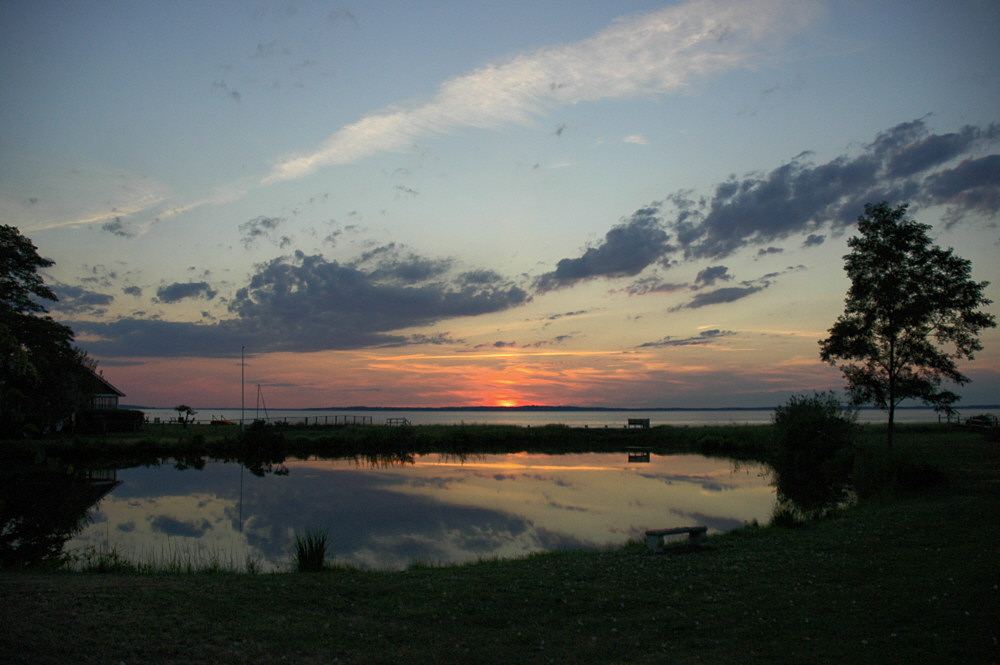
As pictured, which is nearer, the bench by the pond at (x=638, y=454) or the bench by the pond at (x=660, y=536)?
the bench by the pond at (x=660, y=536)

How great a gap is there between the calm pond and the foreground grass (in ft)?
18.3

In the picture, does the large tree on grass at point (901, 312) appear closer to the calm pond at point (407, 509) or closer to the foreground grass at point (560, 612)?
the calm pond at point (407, 509)

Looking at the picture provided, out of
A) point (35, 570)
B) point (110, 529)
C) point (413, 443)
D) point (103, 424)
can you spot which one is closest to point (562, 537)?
point (35, 570)

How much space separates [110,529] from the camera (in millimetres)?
22562

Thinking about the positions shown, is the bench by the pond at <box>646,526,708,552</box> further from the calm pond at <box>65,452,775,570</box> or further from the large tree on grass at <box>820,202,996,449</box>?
the large tree on grass at <box>820,202,996,449</box>

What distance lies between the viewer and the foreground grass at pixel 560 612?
23.8ft

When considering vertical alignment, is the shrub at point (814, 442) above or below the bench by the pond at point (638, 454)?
above

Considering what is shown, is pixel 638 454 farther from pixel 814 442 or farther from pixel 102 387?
pixel 102 387

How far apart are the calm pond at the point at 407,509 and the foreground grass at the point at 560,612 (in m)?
5.58

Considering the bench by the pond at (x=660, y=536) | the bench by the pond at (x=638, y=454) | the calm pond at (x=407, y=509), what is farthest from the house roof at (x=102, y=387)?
the bench by the pond at (x=660, y=536)

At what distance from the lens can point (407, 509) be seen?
85.1ft

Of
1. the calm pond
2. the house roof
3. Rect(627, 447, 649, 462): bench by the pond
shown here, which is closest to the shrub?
the calm pond

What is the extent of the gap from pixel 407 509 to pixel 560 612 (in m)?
17.7

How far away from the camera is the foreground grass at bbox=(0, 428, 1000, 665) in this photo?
726 cm
